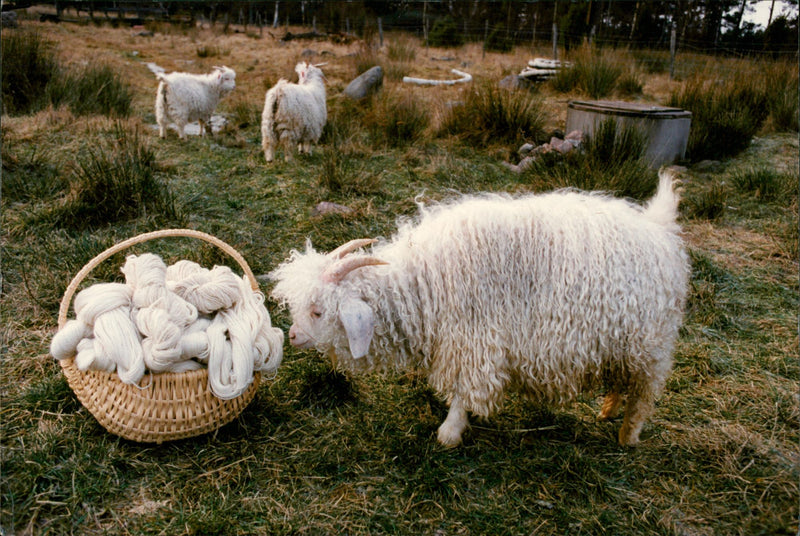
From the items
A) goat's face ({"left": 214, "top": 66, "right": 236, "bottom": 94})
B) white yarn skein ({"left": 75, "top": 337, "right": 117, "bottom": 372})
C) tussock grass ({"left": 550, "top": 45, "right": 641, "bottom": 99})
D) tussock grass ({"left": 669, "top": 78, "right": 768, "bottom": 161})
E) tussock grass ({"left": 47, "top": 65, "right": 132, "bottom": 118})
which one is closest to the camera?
white yarn skein ({"left": 75, "top": 337, "right": 117, "bottom": 372})

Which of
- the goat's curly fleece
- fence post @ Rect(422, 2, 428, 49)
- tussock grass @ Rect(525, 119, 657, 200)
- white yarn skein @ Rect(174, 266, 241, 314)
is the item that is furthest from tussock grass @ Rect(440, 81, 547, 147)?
fence post @ Rect(422, 2, 428, 49)

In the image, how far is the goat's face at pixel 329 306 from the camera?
2.35 m

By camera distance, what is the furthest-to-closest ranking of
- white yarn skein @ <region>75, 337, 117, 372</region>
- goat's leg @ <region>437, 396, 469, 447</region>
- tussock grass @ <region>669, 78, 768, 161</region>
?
tussock grass @ <region>669, 78, 768, 161</region>
goat's leg @ <region>437, 396, 469, 447</region>
white yarn skein @ <region>75, 337, 117, 372</region>

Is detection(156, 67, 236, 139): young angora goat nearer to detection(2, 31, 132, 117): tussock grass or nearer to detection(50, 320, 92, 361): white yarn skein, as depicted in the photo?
detection(2, 31, 132, 117): tussock grass

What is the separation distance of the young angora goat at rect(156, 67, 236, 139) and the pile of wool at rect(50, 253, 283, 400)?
5.04 meters

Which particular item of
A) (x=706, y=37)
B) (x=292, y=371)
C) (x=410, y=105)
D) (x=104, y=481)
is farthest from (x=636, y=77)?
(x=104, y=481)

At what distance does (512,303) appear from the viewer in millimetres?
2438

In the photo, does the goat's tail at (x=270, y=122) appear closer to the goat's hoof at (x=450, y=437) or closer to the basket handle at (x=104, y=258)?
the basket handle at (x=104, y=258)

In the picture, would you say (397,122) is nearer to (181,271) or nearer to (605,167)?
(605,167)

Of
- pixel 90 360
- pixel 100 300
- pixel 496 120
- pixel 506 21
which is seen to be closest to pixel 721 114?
pixel 496 120

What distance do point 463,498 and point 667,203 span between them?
1.69 metres

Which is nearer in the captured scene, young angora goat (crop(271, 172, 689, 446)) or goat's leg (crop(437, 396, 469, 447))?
young angora goat (crop(271, 172, 689, 446))

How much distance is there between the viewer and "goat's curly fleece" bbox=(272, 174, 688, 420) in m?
2.38

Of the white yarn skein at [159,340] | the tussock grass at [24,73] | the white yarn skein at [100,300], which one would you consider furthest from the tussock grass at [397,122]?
the white yarn skein at [159,340]
